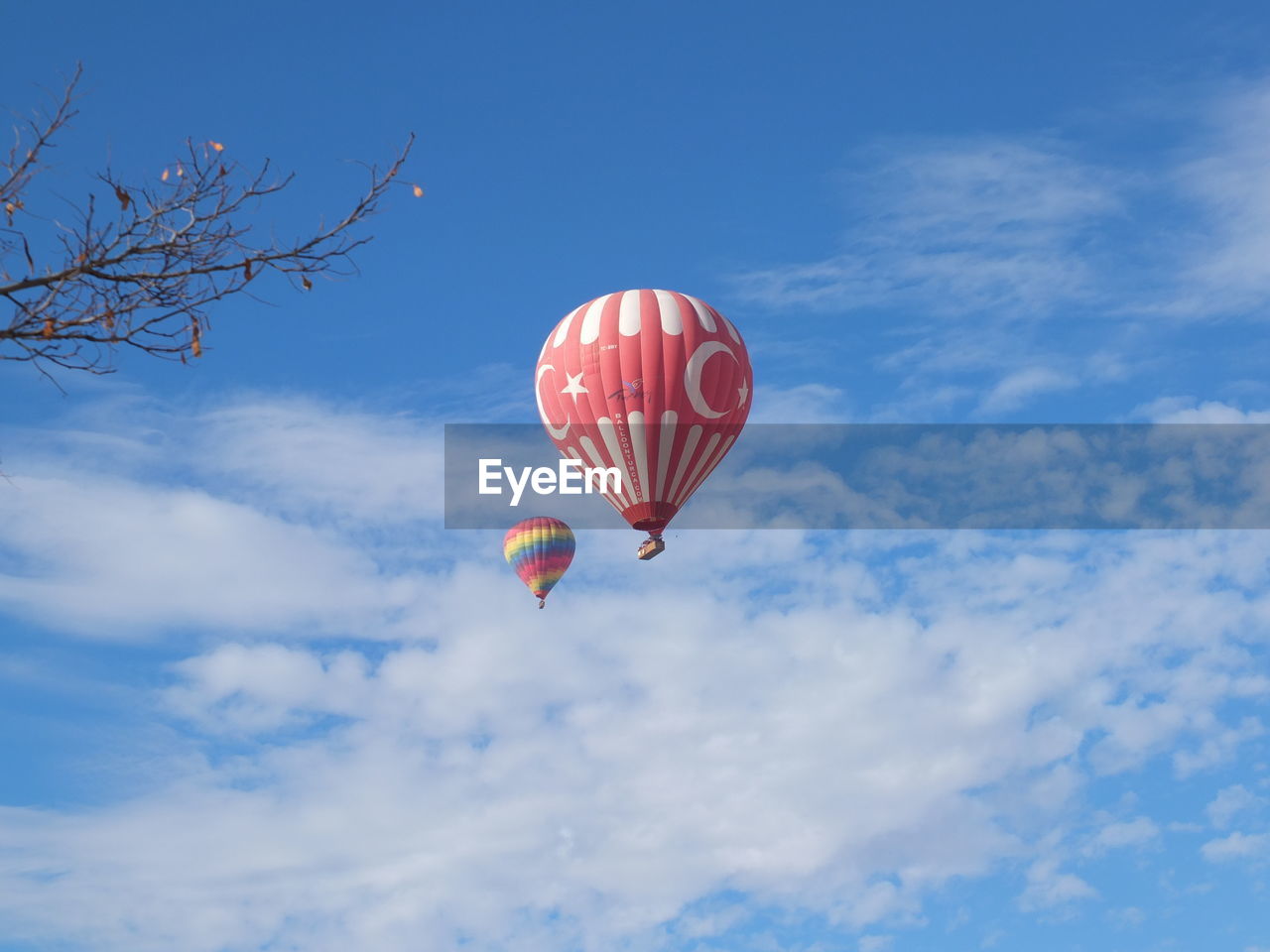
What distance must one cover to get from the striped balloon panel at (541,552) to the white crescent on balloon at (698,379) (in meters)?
19.6

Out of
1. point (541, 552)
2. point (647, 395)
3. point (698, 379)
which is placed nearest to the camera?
point (647, 395)

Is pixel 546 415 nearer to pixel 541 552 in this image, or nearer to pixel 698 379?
pixel 698 379

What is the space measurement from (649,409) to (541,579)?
20554 mm

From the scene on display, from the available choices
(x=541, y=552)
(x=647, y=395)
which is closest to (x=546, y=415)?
(x=647, y=395)

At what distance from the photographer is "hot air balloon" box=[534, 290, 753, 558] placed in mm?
49500

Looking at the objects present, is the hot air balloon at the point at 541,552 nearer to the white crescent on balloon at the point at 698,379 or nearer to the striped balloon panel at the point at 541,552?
the striped balloon panel at the point at 541,552

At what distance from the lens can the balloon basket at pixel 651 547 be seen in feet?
165

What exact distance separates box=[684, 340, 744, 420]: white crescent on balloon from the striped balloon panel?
1960 centimetres

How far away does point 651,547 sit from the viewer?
5028 cm

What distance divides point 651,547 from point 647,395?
4.81 meters

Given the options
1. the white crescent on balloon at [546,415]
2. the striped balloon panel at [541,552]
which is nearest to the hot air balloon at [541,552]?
the striped balloon panel at [541,552]

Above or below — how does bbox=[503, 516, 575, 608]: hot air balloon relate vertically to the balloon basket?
above

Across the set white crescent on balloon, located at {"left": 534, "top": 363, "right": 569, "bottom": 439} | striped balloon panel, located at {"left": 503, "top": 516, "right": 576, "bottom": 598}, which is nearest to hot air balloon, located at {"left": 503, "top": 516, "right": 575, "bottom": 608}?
striped balloon panel, located at {"left": 503, "top": 516, "right": 576, "bottom": 598}

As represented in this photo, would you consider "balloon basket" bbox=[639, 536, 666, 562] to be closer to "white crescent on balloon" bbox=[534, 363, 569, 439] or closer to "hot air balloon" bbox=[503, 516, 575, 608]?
"white crescent on balloon" bbox=[534, 363, 569, 439]
